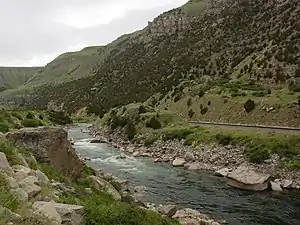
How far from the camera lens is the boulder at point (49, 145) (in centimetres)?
1877

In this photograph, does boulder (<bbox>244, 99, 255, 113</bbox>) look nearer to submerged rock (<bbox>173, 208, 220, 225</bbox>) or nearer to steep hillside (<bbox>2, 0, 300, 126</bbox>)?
steep hillside (<bbox>2, 0, 300, 126</bbox>)

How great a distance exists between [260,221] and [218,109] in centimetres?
4043

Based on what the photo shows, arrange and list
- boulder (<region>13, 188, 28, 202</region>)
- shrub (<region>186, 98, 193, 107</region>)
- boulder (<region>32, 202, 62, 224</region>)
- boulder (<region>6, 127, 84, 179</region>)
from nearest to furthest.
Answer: boulder (<region>32, 202, 62, 224</region>), boulder (<region>13, 188, 28, 202</region>), boulder (<region>6, 127, 84, 179</region>), shrub (<region>186, 98, 193, 107</region>)

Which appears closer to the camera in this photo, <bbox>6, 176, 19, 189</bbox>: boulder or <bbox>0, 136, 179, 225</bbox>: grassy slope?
<bbox>0, 136, 179, 225</bbox>: grassy slope

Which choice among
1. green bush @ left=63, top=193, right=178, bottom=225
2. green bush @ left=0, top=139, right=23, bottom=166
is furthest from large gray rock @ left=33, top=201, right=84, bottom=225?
green bush @ left=0, top=139, right=23, bottom=166

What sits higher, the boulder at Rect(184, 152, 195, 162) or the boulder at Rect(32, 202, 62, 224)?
the boulder at Rect(32, 202, 62, 224)

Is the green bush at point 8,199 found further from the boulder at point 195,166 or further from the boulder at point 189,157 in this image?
the boulder at point 189,157

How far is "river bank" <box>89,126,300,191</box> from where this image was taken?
102 feet

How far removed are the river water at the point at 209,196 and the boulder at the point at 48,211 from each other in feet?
49.6

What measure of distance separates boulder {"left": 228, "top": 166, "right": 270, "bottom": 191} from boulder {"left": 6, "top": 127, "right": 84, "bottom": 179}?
585 inches

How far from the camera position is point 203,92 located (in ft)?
228

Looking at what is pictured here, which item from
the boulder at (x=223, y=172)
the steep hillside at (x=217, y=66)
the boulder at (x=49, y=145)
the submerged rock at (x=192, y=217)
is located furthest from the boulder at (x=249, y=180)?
the steep hillside at (x=217, y=66)

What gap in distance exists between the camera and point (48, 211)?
8602 mm

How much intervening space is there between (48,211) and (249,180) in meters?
24.5
